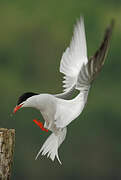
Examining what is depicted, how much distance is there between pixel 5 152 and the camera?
2135mm

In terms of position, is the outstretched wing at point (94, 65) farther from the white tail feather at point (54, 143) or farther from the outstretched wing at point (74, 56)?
the outstretched wing at point (74, 56)

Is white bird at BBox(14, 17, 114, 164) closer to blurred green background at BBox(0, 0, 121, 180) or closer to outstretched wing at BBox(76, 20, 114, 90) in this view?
outstretched wing at BBox(76, 20, 114, 90)

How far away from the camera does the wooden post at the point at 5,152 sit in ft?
6.98

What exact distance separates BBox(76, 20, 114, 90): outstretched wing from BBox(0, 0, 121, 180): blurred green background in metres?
3.89

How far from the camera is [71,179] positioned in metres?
7.31

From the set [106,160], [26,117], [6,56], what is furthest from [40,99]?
[6,56]

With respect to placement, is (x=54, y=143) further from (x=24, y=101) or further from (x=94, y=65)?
(x=94, y=65)

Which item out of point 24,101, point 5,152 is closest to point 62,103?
point 24,101

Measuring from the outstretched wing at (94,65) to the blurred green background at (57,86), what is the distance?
3886 mm

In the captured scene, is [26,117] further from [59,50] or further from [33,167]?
[59,50]

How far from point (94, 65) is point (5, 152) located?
1.56 feet

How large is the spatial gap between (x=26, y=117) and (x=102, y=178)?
1.32m

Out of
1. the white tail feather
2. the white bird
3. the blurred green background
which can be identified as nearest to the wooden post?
the white bird

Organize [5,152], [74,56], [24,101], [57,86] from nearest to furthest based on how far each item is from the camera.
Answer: [5,152] < [24,101] < [74,56] < [57,86]
